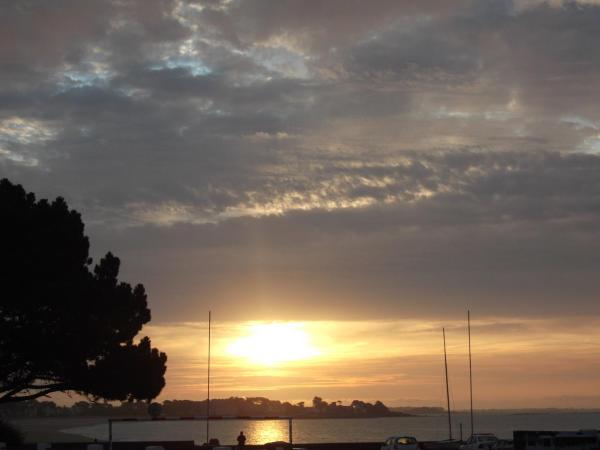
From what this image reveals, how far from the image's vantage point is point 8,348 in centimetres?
5912

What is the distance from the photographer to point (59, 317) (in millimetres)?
59844

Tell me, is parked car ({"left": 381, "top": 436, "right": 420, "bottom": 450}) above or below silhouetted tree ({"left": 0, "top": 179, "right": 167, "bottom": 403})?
below

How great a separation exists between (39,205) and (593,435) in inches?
1521

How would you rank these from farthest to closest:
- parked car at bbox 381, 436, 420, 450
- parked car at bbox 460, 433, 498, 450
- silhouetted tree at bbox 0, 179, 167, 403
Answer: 1. parked car at bbox 460, 433, 498, 450
2. parked car at bbox 381, 436, 420, 450
3. silhouetted tree at bbox 0, 179, 167, 403

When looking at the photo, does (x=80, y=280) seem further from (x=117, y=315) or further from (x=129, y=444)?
(x=129, y=444)

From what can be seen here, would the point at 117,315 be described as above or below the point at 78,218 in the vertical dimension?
below

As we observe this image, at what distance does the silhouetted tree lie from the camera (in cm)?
5916

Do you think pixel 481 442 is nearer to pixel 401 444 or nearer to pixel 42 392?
pixel 401 444

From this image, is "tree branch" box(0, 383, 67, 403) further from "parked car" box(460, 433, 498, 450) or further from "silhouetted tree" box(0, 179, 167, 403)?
"parked car" box(460, 433, 498, 450)

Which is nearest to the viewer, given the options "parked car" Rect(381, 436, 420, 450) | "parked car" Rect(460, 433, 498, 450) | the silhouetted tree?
the silhouetted tree

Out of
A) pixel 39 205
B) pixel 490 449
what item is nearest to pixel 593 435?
pixel 490 449

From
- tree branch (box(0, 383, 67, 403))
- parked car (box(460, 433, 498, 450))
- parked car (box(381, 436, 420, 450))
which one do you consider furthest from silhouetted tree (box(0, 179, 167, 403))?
parked car (box(460, 433, 498, 450))

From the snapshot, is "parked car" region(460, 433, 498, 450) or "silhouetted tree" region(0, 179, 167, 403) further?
"parked car" region(460, 433, 498, 450)

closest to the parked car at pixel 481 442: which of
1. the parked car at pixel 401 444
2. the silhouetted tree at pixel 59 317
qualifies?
the parked car at pixel 401 444
